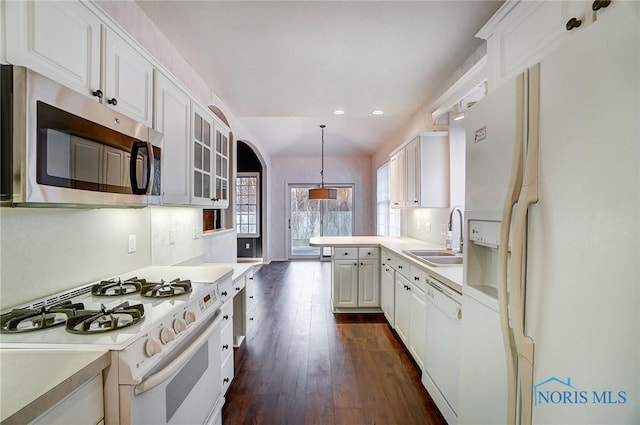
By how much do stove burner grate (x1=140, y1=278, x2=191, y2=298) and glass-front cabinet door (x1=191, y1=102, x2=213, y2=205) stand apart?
33.3 inches

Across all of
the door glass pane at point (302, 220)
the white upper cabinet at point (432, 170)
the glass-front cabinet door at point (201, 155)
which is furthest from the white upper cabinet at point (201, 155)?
the door glass pane at point (302, 220)

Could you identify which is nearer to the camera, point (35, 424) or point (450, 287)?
point (35, 424)

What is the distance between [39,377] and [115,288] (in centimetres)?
85

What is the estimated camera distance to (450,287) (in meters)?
1.79

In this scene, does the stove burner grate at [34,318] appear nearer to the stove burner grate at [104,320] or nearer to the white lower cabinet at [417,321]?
the stove burner grate at [104,320]

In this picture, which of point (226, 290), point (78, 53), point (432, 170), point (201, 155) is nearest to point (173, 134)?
point (201, 155)

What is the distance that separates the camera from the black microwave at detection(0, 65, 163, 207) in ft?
3.10

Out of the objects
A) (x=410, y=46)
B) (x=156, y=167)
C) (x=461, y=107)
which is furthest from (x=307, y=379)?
(x=461, y=107)

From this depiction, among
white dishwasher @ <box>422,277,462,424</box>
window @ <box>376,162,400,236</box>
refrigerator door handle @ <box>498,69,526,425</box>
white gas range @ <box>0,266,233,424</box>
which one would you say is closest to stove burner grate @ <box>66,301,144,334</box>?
white gas range @ <box>0,266,233,424</box>

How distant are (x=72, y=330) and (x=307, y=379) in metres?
1.80

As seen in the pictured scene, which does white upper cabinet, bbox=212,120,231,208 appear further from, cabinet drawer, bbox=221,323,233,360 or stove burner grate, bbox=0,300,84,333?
stove burner grate, bbox=0,300,84,333

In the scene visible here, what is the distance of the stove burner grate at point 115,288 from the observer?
4.85 feet

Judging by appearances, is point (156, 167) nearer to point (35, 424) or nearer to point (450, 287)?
point (35, 424)

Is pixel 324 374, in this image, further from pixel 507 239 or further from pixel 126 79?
pixel 126 79
